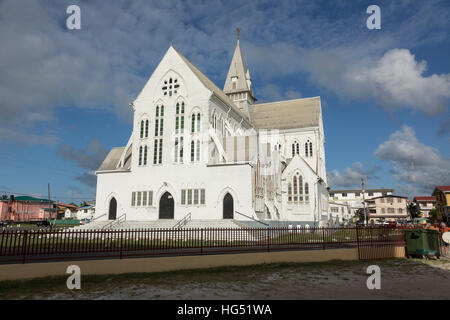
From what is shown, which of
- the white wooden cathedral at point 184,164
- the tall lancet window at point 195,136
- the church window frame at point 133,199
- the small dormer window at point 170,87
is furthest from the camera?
the small dormer window at point 170,87

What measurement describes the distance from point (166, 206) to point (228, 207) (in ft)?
23.2

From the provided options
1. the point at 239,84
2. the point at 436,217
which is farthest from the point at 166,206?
the point at 436,217

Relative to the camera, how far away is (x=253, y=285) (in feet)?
32.9

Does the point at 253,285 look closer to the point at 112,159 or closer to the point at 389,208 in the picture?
the point at 112,159

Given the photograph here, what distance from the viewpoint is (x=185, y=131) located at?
114ft

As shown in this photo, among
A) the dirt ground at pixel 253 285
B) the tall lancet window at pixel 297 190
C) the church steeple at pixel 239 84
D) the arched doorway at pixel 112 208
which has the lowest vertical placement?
the dirt ground at pixel 253 285

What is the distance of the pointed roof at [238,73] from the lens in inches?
2307

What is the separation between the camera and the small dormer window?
3644 cm

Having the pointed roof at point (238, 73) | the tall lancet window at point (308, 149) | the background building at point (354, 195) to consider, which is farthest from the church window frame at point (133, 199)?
the background building at point (354, 195)

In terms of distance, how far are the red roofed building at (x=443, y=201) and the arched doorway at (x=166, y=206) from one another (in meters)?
52.7

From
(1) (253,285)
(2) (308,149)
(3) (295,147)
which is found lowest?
(1) (253,285)

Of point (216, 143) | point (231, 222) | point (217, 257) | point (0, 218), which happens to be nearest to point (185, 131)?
point (216, 143)

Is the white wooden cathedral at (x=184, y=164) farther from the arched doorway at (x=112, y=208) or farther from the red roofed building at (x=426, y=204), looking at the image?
the red roofed building at (x=426, y=204)
